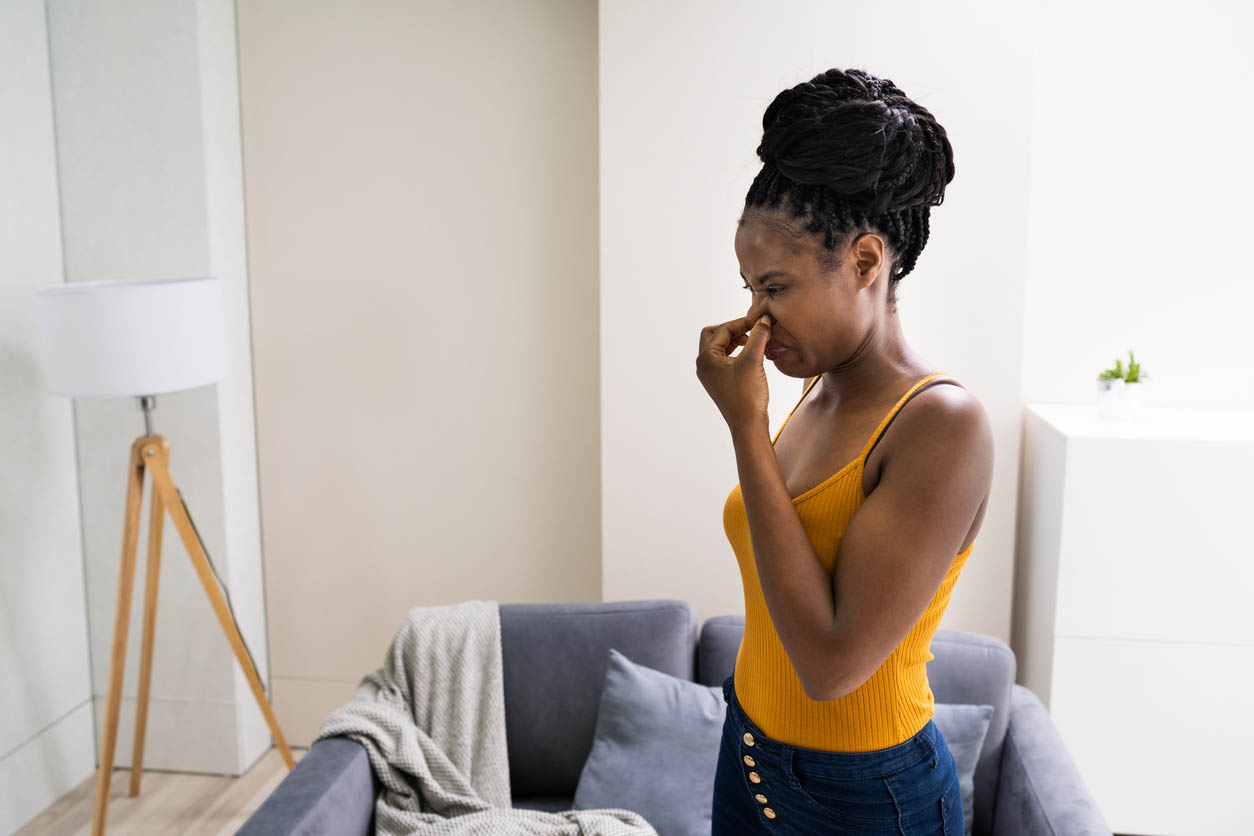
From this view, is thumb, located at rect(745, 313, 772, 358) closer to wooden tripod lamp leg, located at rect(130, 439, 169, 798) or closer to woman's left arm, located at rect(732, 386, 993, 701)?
woman's left arm, located at rect(732, 386, 993, 701)

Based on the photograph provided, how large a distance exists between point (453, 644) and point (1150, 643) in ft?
5.25

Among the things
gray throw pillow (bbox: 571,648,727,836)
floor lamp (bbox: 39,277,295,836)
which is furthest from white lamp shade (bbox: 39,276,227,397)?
gray throw pillow (bbox: 571,648,727,836)

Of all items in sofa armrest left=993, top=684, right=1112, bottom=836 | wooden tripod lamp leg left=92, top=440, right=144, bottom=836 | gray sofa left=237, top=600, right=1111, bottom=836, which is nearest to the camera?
sofa armrest left=993, top=684, right=1112, bottom=836

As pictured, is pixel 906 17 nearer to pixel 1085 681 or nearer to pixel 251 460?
pixel 1085 681

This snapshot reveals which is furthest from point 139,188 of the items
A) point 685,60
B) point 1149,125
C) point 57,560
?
point 1149,125

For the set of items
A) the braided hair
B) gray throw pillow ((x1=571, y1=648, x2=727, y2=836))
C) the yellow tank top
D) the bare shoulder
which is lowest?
gray throw pillow ((x1=571, y1=648, x2=727, y2=836))

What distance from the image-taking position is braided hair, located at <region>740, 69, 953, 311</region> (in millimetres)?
982

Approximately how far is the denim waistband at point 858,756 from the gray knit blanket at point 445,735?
40.2 inches

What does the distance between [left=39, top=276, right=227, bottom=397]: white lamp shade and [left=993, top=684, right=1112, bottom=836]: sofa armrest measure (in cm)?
207

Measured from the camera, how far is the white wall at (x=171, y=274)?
8.83 ft

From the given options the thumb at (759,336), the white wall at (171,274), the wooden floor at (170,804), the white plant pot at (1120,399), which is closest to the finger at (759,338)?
the thumb at (759,336)

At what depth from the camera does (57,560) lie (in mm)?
2811

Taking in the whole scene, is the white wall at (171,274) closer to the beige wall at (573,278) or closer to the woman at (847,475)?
the beige wall at (573,278)

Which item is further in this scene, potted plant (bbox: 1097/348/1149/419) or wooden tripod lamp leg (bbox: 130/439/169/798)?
wooden tripod lamp leg (bbox: 130/439/169/798)
